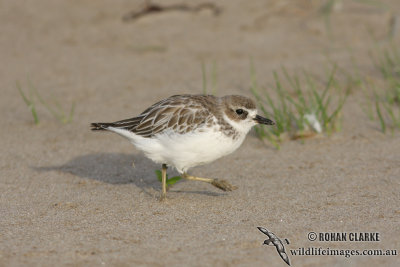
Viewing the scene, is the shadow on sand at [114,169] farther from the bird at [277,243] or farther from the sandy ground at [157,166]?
the bird at [277,243]

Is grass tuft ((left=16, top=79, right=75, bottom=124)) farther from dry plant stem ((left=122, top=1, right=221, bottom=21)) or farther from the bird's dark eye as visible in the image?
dry plant stem ((left=122, top=1, right=221, bottom=21))

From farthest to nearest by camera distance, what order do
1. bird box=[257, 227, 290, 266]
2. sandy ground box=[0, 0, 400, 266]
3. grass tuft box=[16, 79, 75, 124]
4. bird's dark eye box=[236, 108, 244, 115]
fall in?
grass tuft box=[16, 79, 75, 124]
bird's dark eye box=[236, 108, 244, 115]
sandy ground box=[0, 0, 400, 266]
bird box=[257, 227, 290, 266]

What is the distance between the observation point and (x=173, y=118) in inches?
217

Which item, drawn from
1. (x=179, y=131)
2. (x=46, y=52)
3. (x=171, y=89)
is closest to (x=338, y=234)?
(x=179, y=131)

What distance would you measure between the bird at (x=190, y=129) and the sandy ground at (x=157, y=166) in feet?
1.57

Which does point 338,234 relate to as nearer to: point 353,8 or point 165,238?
point 165,238

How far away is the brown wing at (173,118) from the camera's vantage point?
5.42 metres

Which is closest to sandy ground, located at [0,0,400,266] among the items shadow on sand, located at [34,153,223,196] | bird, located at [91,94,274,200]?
shadow on sand, located at [34,153,223,196]

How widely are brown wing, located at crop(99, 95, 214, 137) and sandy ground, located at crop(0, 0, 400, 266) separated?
2.27 feet

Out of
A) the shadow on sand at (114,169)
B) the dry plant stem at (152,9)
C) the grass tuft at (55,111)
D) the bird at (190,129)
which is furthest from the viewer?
the dry plant stem at (152,9)

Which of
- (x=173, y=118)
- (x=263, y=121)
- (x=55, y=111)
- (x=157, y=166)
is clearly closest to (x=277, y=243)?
(x=263, y=121)

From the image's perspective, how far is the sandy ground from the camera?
4.61 m

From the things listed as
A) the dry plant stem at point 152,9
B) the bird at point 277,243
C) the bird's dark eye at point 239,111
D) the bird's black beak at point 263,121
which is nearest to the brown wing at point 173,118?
the bird's dark eye at point 239,111

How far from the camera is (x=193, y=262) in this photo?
4.26 m
